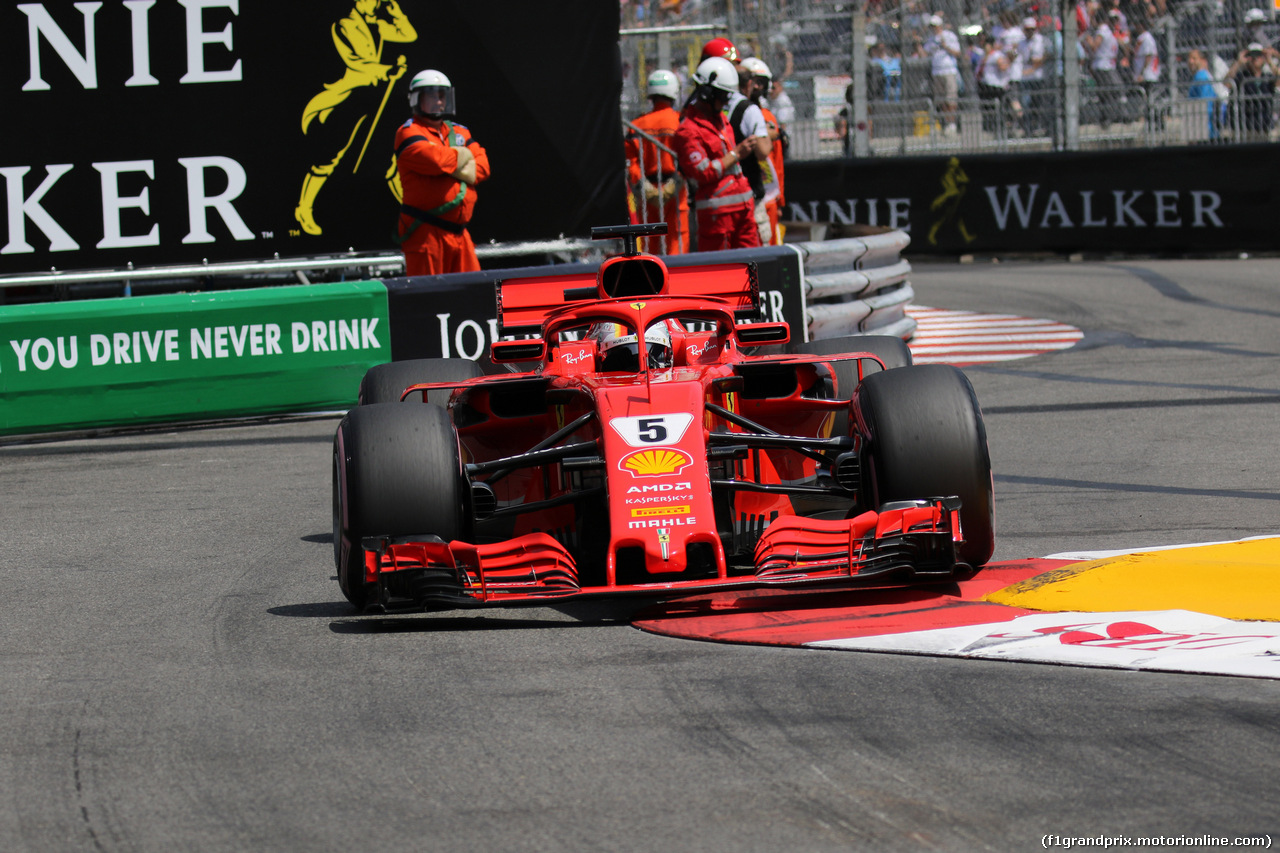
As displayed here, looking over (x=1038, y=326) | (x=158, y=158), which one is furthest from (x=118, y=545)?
(x=1038, y=326)

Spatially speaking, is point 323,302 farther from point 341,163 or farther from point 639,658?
point 639,658

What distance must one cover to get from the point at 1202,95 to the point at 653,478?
14.9m

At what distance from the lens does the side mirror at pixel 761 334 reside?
21.3ft

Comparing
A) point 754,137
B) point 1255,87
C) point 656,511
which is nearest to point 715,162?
point 754,137

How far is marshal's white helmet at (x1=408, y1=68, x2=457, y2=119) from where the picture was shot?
A: 1135cm

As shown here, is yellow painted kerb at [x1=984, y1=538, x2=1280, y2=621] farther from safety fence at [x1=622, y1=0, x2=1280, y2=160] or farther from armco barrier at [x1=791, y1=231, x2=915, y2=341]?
safety fence at [x1=622, y1=0, x2=1280, y2=160]

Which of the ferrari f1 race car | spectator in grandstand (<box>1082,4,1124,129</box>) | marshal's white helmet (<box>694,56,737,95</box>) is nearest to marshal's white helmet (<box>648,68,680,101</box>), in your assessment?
marshal's white helmet (<box>694,56,737,95</box>)

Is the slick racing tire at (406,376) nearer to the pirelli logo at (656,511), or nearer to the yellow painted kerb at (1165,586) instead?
the pirelli logo at (656,511)

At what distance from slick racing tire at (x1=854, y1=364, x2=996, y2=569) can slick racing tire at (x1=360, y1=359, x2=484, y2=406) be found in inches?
82.0

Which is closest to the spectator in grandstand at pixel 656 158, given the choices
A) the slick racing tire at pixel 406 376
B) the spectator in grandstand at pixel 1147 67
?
the spectator in grandstand at pixel 1147 67

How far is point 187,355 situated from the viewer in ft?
35.4

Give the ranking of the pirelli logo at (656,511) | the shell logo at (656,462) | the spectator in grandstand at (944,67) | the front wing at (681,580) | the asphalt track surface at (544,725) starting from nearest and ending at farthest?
the asphalt track surface at (544,725)
the front wing at (681,580)
the pirelli logo at (656,511)
the shell logo at (656,462)
the spectator in grandstand at (944,67)

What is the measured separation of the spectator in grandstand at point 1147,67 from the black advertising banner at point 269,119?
315 inches

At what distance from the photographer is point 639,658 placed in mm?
4941
